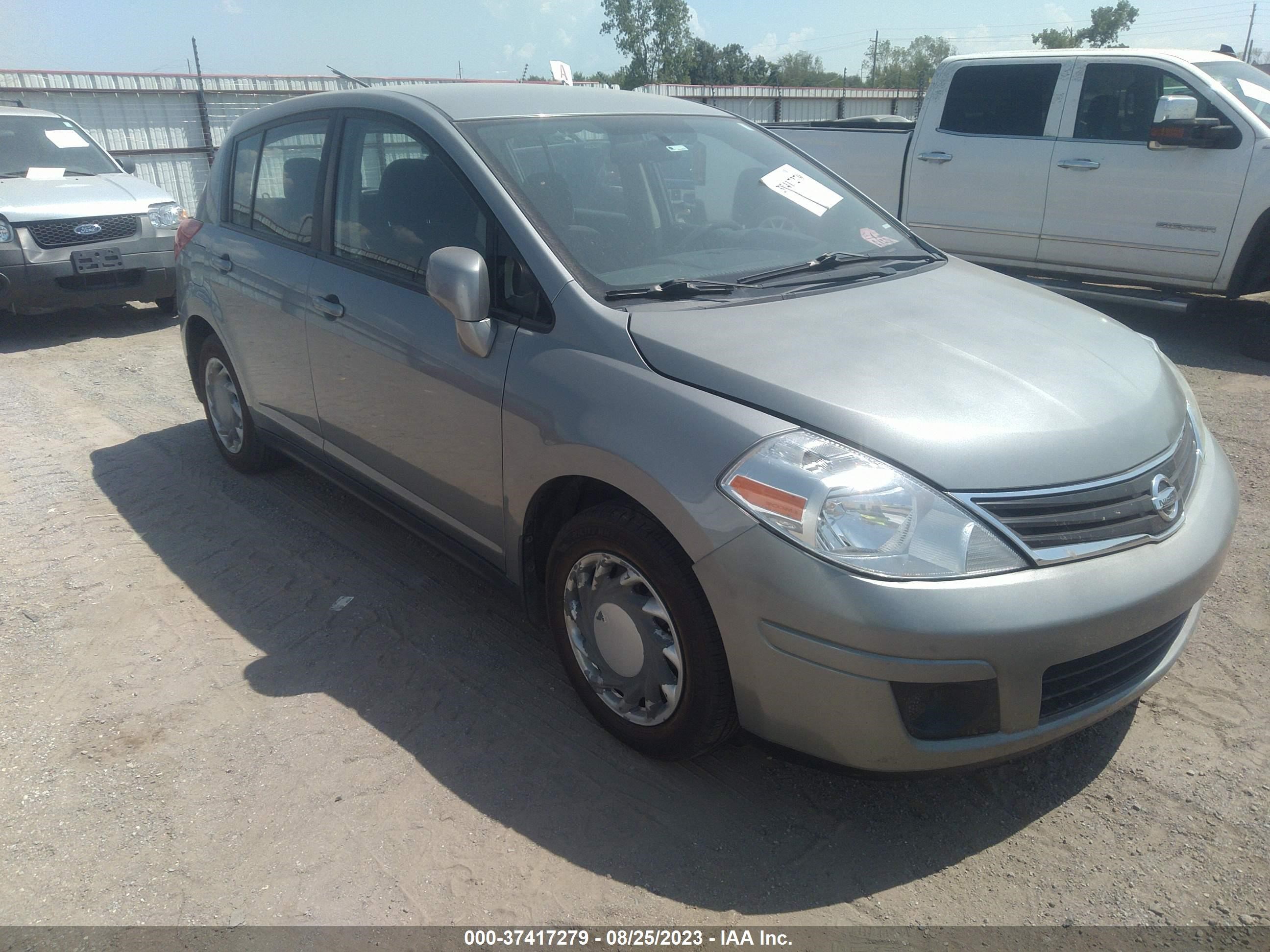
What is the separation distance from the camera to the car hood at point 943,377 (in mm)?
2297

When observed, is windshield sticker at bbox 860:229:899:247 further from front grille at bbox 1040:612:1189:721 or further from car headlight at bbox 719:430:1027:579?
front grille at bbox 1040:612:1189:721

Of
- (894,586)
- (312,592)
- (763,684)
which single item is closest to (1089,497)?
(894,586)

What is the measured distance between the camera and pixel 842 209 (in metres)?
3.69

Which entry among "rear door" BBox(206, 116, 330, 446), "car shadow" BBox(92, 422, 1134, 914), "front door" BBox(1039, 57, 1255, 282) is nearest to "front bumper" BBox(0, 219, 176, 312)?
"rear door" BBox(206, 116, 330, 446)

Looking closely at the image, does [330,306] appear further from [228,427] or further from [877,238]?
[877,238]

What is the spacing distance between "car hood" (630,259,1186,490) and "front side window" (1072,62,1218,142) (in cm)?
486

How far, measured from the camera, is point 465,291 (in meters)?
2.83

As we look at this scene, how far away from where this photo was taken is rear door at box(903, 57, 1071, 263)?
7434 millimetres

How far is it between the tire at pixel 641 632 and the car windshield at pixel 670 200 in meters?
0.80

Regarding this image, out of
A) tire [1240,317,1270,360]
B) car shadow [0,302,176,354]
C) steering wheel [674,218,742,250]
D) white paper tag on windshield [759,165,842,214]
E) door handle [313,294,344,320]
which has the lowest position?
car shadow [0,302,176,354]

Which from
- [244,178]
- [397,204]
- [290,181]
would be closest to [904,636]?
[397,204]

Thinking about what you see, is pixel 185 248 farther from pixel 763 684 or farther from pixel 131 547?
pixel 763 684

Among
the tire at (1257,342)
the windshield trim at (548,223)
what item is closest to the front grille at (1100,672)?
the windshield trim at (548,223)

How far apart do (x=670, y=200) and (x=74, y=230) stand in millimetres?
6881
